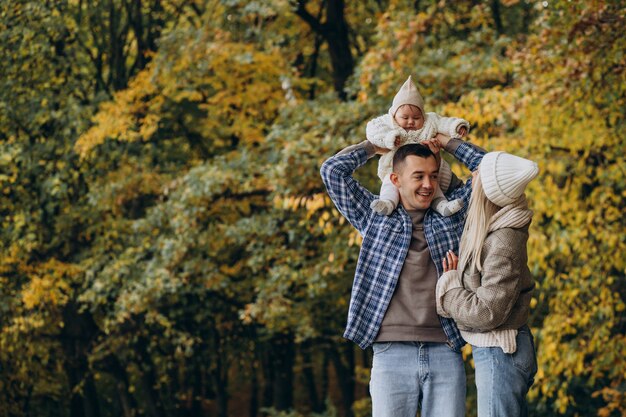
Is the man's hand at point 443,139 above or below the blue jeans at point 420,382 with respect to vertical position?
above

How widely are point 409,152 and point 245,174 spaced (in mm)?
7488

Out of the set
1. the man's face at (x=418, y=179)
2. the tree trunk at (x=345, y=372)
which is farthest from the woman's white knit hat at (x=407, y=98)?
the tree trunk at (x=345, y=372)

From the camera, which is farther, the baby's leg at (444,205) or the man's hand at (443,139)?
the man's hand at (443,139)

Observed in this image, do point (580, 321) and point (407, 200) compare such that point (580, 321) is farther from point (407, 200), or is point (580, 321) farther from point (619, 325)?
point (407, 200)

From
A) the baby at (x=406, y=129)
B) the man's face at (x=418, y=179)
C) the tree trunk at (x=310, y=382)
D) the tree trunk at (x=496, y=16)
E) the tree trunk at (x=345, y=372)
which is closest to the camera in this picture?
the man's face at (x=418, y=179)

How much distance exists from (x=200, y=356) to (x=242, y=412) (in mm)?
6990

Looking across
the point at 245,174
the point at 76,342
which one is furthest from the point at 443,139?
the point at 76,342

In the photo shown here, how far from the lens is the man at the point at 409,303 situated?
3.13 meters

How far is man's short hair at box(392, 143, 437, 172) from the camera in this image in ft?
10.7

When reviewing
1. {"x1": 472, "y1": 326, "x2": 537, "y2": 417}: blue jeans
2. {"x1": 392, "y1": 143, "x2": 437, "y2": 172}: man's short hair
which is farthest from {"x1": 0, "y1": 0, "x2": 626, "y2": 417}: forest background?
{"x1": 472, "y1": 326, "x2": 537, "y2": 417}: blue jeans

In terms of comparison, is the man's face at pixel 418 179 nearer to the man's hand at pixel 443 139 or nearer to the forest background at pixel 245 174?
the man's hand at pixel 443 139

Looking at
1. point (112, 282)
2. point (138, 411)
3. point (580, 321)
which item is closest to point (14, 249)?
point (112, 282)

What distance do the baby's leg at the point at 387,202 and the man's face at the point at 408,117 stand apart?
26 cm

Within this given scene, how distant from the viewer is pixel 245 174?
10680mm
